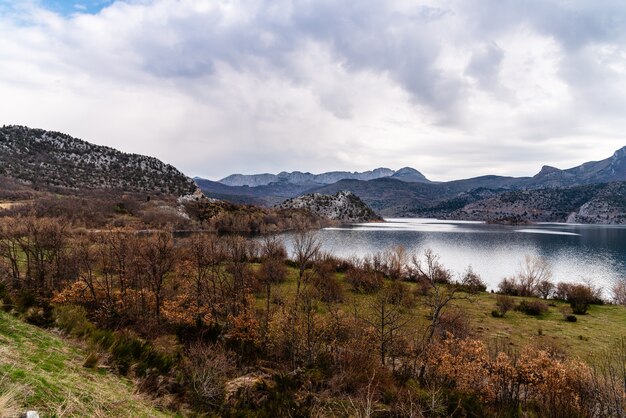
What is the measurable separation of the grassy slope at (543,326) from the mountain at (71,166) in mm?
150046

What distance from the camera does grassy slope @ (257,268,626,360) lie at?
92.1ft

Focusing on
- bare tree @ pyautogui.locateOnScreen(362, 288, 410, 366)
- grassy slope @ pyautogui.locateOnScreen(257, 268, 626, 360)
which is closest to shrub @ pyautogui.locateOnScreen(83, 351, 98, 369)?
bare tree @ pyautogui.locateOnScreen(362, 288, 410, 366)

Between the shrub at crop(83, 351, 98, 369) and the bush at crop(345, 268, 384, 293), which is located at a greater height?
the shrub at crop(83, 351, 98, 369)

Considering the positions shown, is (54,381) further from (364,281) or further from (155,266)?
(364,281)

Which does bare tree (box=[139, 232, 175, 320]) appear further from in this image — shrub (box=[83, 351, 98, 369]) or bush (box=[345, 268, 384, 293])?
bush (box=[345, 268, 384, 293])

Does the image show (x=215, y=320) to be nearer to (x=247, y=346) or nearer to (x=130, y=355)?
(x=247, y=346)

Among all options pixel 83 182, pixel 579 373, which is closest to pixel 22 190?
pixel 83 182

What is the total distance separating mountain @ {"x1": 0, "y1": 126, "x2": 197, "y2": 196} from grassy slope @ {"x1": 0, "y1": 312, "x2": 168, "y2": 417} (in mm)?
150407

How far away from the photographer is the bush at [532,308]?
37938 mm

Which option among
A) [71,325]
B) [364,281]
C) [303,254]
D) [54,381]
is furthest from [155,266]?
[303,254]

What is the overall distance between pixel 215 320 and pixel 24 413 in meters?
22.9

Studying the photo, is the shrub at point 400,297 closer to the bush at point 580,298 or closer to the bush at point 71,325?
the bush at point 580,298

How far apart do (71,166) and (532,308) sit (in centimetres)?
19190

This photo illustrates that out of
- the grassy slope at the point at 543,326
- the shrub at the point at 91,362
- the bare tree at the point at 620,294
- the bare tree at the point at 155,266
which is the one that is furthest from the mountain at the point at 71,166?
the bare tree at the point at 620,294
